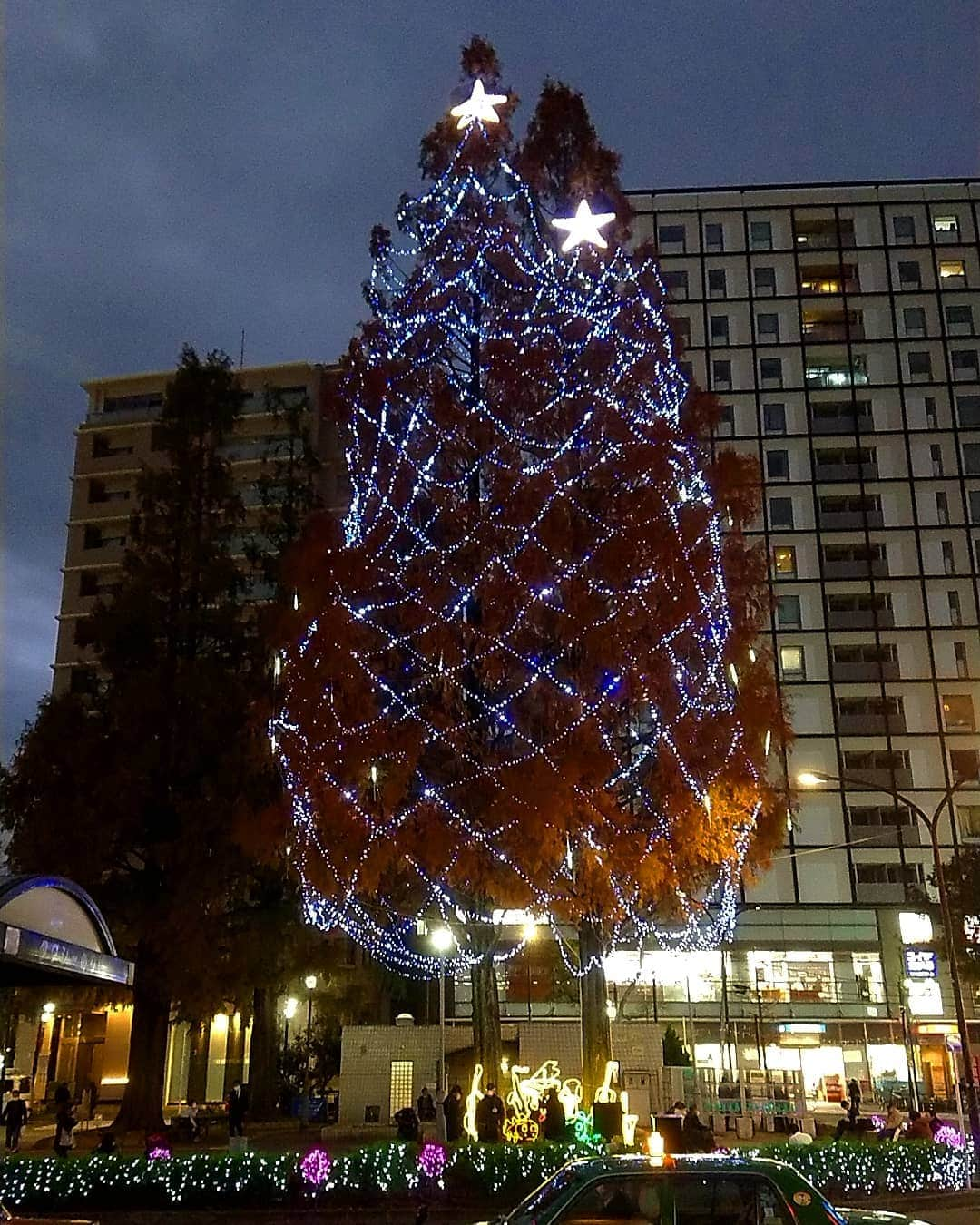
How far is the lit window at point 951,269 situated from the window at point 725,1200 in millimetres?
52573

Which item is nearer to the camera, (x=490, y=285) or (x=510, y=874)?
(x=510, y=874)

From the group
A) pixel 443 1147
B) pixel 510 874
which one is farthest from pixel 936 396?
pixel 443 1147

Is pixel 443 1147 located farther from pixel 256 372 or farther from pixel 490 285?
pixel 256 372

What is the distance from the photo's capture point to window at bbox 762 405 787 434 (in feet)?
168

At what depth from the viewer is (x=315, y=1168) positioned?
15.4m

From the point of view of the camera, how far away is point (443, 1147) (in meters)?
15.8

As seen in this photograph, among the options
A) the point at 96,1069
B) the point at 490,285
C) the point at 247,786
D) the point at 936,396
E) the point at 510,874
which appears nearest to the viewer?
the point at 510,874

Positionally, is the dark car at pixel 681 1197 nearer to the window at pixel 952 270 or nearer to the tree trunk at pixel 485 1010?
the tree trunk at pixel 485 1010

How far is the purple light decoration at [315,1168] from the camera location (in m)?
15.3

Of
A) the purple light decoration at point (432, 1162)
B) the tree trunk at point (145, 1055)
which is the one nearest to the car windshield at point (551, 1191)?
the purple light decoration at point (432, 1162)

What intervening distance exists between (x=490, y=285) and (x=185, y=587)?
1120 cm

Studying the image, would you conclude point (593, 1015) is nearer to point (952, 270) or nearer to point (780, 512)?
point (780, 512)

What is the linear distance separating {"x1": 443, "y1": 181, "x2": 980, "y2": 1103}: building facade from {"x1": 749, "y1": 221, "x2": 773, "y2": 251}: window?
0.12 meters

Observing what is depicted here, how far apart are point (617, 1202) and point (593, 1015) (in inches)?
489
